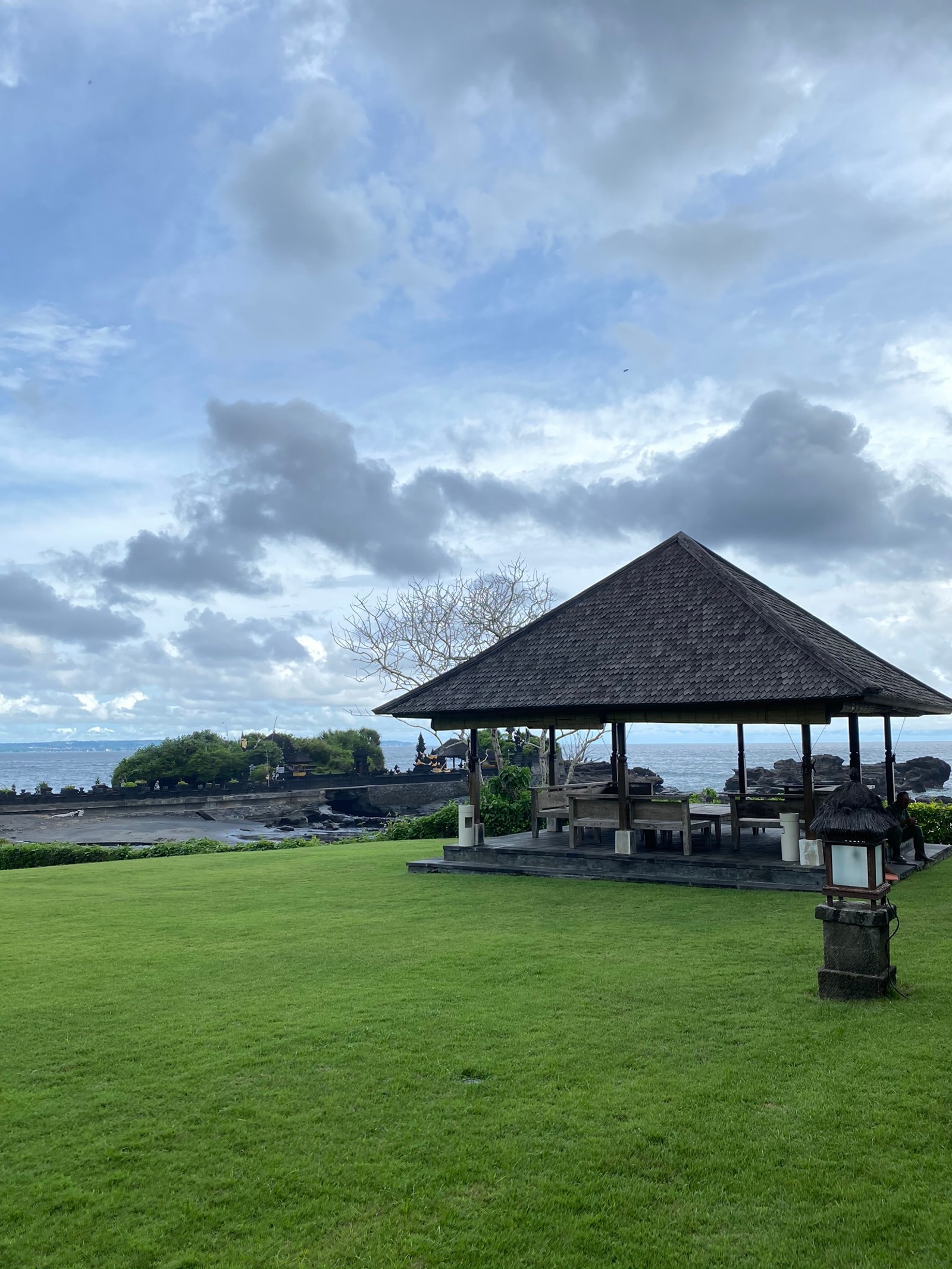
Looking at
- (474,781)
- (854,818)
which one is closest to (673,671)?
(474,781)

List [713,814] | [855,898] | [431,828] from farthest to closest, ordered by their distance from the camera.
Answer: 1. [431,828]
2. [713,814]
3. [855,898]

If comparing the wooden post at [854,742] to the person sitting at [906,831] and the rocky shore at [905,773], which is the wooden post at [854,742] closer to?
the person sitting at [906,831]

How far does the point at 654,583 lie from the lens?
15.9 metres

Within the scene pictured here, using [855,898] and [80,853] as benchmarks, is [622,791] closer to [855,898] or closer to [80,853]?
[855,898]

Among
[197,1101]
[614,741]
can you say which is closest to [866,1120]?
[197,1101]

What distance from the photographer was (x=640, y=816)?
1359 cm

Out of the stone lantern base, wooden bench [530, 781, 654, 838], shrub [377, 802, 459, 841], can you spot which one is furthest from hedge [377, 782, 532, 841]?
the stone lantern base

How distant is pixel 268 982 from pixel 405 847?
11.7 m

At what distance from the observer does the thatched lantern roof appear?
689 centimetres

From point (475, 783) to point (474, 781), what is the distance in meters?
0.10

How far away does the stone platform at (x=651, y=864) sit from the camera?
39.1 feet

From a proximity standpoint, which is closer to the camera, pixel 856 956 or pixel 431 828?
pixel 856 956

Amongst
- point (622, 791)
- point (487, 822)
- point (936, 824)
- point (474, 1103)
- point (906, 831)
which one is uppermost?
point (622, 791)

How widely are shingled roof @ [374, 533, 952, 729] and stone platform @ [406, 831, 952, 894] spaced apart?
6.43 ft
